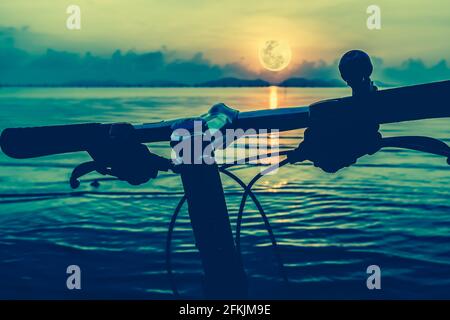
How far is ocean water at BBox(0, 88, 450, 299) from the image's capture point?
5.94 metres

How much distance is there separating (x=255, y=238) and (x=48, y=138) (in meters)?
5.70

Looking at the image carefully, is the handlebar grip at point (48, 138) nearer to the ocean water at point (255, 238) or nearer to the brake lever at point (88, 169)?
the brake lever at point (88, 169)

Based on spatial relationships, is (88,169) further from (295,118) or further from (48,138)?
(295,118)

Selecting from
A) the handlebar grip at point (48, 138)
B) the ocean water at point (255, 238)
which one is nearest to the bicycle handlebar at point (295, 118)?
the handlebar grip at point (48, 138)

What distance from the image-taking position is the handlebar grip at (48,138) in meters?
2.12

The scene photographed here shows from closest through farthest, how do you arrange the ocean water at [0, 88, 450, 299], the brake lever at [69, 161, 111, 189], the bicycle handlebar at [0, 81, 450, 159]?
the bicycle handlebar at [0, 81, 450, 159]
the brake lever at [69, 161, 111, 189]
the ocean water at [0, 88, 450, 299]

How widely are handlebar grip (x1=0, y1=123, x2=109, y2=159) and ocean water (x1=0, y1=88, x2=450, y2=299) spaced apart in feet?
7.39

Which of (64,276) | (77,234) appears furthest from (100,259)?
(77,234)

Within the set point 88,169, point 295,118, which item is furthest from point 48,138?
point 295,118

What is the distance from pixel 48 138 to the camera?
7.11 ft

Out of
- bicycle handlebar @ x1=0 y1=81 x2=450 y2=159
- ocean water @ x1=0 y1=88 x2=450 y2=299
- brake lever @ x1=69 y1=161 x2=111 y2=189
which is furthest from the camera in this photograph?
ocean water @ x1=0 y1=88 x2=450 y2=299

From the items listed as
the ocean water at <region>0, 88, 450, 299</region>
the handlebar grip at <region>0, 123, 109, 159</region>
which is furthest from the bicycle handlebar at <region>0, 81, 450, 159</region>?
the ocean water at <region>0, 88, 450, 299</region>

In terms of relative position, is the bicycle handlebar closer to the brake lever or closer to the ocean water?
the brake lever

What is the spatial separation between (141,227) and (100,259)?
61.3 inches
